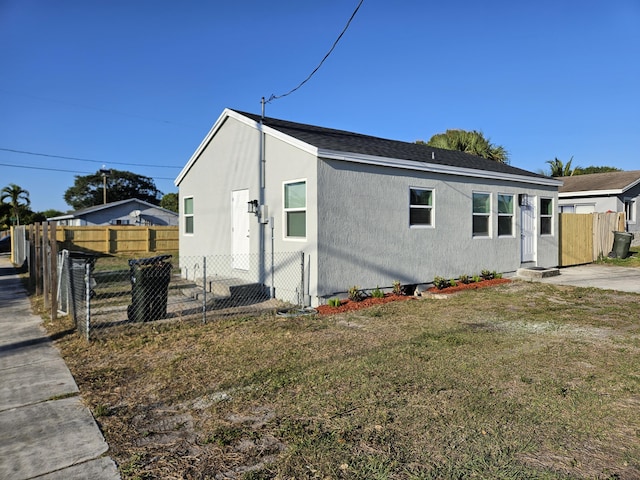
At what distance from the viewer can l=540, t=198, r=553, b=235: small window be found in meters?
13.6

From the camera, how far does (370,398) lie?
3820 millimetres

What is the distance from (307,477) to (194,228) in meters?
10.8

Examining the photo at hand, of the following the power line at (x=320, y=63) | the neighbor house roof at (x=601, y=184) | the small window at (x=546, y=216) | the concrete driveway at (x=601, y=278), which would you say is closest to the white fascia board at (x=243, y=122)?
the power line at (x=320, y=63)

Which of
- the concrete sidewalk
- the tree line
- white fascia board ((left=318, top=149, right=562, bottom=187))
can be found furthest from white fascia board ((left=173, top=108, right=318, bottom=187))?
the tree line

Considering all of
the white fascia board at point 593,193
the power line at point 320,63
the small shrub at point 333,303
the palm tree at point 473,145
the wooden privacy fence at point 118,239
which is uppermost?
the palm tree at point 473,145

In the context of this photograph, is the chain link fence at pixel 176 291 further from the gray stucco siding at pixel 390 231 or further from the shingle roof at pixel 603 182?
the shingle roof at pixel 603 182

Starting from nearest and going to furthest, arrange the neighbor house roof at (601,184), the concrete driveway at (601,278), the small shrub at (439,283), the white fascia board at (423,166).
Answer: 1. the white fascia board at (423,166)
2. the small shrub at (439,283)
3. the concrete driveway at (601,278)
4. the neighbor house roof at (601,184)

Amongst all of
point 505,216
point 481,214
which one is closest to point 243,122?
point 481,214

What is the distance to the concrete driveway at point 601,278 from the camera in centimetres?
1048

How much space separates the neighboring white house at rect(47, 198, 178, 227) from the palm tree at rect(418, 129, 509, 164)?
25.9 metres

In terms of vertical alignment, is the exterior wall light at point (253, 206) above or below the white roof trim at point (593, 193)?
below

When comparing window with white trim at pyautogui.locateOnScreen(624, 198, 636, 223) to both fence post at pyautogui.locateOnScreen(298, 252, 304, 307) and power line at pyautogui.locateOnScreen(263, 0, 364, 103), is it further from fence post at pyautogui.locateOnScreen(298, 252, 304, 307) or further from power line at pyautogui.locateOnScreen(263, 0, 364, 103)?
fence post at pyautogui.locateOnScreen(298, 252, 304, 307)

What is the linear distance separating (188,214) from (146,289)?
644cm

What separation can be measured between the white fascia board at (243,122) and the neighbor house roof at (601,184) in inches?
658
